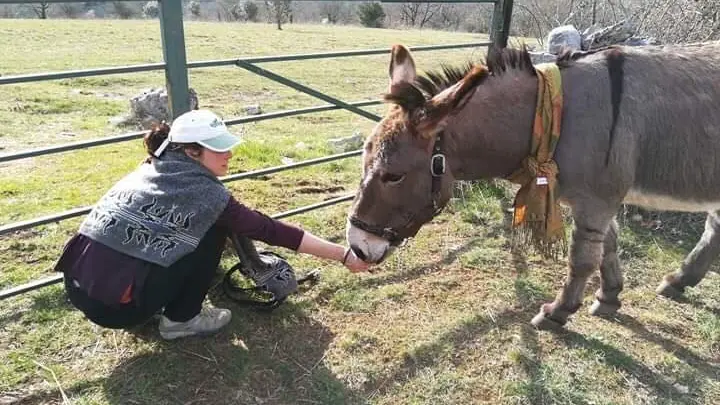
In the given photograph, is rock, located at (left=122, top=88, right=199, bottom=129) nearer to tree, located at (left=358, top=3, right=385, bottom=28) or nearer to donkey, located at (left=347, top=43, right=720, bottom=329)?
donkey, located at (left=347, top=43, right=720, bottom=329)

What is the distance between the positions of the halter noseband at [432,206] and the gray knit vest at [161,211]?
2.27 ft

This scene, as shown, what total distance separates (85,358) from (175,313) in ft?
1.69

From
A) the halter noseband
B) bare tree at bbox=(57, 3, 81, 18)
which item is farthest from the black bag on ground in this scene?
bare tree at bbox=(57, 3, 81, 18)

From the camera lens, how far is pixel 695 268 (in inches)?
144

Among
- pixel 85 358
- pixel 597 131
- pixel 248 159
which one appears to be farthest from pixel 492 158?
pixel 248 159

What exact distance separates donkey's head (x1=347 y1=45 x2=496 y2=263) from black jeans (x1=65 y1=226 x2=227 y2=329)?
2.40 feet

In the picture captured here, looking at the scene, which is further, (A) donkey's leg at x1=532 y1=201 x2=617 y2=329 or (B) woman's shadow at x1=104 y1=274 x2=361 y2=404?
(A) donkey's leg at x1=532 y1=201 x2=617 y2=329

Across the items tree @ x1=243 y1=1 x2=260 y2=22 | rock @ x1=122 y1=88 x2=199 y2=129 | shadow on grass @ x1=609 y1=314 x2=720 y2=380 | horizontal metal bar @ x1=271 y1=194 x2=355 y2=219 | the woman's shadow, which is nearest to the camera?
the woman's shadow

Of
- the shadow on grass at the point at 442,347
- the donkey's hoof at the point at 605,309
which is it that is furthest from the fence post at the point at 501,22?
the shadow on grass at the point at 442,347

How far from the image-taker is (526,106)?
8.86ft

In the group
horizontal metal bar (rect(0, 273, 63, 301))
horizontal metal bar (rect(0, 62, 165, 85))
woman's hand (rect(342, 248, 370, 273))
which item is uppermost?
horizontal metal bar (rect(0, 62, 165, 85))

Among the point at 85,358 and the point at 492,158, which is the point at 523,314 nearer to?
the point at 492,158

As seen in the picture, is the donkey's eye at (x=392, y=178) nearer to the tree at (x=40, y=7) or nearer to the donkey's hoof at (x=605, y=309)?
the donkey's hoof at (x=605, y=309)

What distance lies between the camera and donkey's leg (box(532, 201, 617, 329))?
2816 millimetres
